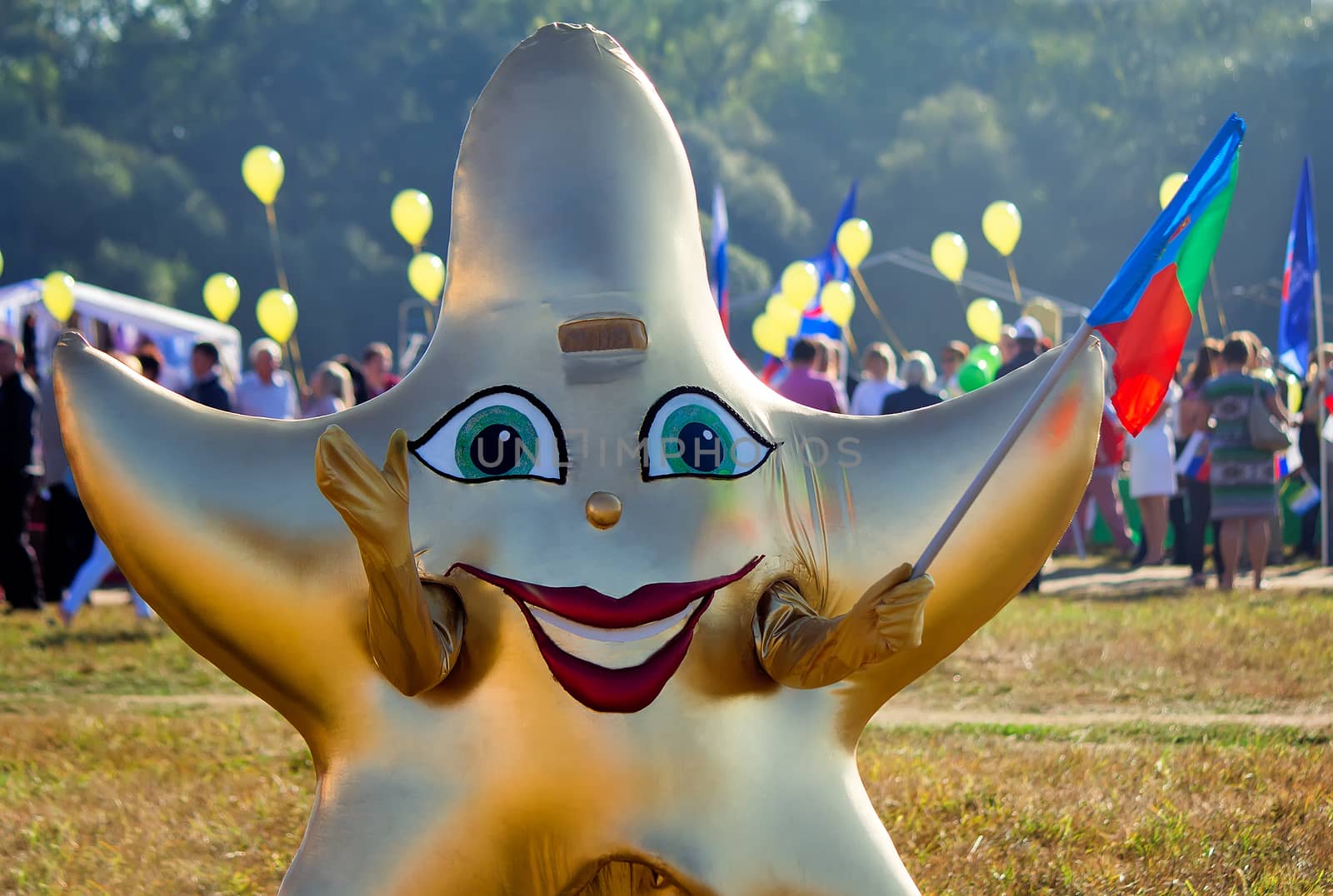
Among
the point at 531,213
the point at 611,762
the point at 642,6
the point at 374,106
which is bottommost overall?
the point at 611,762

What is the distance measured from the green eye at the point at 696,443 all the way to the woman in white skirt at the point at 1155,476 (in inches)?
350

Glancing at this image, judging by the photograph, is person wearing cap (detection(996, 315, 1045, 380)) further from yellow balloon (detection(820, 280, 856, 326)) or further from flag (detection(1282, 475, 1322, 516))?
flag (detection(1282, 475, 1322, 516))

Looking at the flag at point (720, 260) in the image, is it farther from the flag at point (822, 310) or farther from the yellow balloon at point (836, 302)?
the yellow balloon at point (836, 302)

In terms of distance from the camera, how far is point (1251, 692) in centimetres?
720

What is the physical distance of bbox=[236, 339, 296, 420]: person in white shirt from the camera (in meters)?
10.2

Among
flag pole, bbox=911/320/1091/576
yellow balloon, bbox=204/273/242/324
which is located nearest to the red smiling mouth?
flag pole, bbox=911/320/1091/576

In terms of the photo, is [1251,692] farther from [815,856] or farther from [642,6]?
[642,6]

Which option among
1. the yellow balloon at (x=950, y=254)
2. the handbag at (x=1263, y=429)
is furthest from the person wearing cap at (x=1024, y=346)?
the yellow balloon at (x=950, y=254)

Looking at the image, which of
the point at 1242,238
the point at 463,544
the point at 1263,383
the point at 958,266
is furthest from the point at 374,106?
the point at 463,544

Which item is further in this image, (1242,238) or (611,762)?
(1242,238)

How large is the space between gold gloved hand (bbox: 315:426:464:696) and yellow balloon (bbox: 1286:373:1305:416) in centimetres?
1080

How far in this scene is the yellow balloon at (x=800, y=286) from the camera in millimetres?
14031

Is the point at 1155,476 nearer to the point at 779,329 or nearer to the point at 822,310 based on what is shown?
the point at 822,310

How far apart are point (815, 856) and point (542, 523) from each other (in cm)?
88
